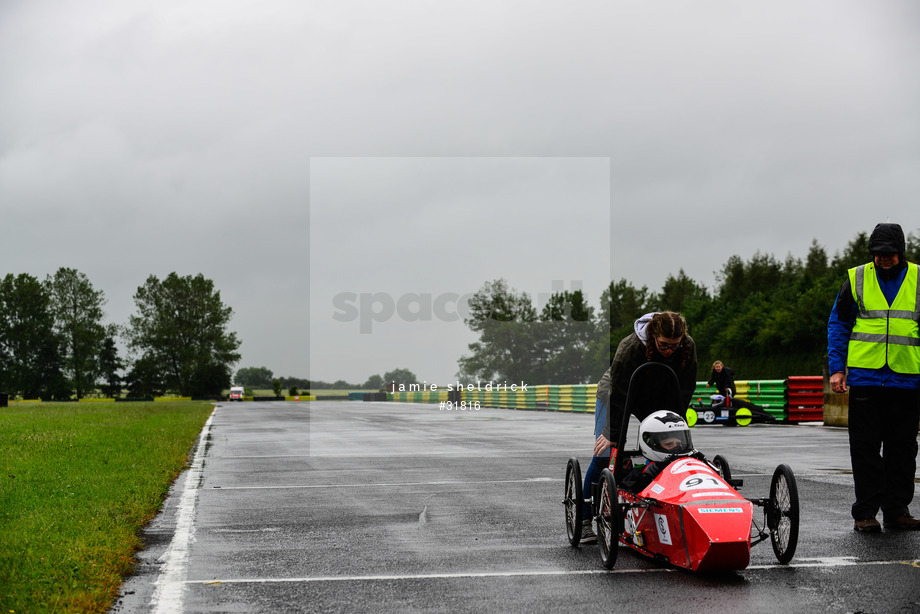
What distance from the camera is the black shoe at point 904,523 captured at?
7.55 metres

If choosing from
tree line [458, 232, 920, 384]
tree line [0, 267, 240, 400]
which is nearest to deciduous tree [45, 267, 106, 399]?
tree line [0, 267, 240, 400]

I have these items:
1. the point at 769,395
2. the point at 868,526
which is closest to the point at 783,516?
the point at 868,526

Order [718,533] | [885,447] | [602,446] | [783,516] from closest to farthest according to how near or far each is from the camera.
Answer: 1. [718,533]
2. [783,516]
3. [602,446]
4. [885,447]

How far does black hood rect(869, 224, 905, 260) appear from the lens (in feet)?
24.8

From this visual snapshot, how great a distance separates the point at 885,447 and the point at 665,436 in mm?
2545

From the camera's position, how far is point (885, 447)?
7.81m

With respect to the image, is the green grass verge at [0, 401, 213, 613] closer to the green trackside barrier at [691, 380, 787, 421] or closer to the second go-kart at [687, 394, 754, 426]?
the second go-kart at [687, 394, 754, 426]

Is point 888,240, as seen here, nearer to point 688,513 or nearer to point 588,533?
point 588,533

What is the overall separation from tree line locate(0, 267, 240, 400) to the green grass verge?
102 m

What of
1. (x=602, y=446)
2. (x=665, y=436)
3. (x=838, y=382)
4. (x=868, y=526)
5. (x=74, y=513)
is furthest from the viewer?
(x=74, y=513)

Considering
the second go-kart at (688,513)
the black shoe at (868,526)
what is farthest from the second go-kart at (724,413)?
the second go-kart at (688,513)

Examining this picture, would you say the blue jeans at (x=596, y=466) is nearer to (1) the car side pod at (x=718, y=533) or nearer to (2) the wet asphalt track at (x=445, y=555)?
(2) the wet asphalt track at (x=445, y=555)

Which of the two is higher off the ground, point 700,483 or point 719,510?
point 700,483

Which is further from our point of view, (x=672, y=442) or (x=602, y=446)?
(x=602, y=446)
